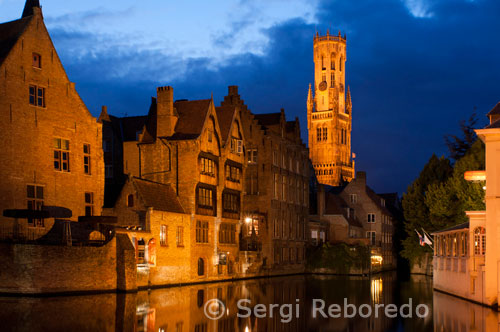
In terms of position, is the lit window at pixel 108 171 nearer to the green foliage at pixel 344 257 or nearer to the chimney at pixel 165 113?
the chimney at pixel 165 113

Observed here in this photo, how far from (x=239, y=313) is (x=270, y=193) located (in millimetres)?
40884

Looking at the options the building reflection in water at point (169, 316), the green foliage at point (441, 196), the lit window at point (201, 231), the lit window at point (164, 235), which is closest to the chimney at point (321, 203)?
the green foliage at point (441, 196)

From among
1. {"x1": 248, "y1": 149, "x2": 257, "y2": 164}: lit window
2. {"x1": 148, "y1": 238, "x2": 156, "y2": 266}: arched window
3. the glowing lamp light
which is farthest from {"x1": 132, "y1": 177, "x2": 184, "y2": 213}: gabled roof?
the glowing lamp light

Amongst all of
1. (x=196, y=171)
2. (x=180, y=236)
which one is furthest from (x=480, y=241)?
(x=196, y=171)

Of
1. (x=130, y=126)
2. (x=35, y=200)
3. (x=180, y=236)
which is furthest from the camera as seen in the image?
(x=130, y=126)

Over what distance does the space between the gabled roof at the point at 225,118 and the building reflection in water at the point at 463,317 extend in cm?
2948

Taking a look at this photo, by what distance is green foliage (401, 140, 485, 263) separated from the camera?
5912cm

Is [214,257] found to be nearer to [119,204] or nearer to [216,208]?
[216,208]

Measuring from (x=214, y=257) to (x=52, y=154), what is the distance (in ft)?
62.1

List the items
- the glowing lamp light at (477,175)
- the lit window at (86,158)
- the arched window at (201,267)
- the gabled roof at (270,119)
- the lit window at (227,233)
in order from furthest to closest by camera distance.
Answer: the gabled roof at (270,119), the lit window at (227,233), the arched window at (201,267), the lit window at (86,158), the glowing lamp light at (477,175)

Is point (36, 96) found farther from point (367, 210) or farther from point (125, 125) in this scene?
point (367, 210)

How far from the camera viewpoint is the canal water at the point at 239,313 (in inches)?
1021

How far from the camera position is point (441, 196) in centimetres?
6494

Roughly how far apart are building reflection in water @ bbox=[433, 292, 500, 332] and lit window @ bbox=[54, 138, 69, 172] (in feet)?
88.1
